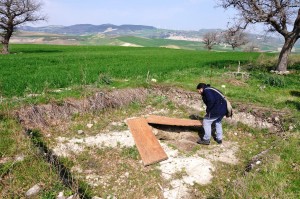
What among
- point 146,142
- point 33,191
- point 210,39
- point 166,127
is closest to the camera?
point 33,191

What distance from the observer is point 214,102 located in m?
A: 7.66

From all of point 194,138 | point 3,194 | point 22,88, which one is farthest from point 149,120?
point 22,88

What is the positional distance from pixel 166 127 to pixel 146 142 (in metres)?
1.70

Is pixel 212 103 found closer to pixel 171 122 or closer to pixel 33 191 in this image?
pixel 171 122

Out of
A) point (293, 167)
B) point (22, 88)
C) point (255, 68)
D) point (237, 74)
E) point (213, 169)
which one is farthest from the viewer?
point (255, 68)

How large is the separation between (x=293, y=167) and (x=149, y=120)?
4.21 metres

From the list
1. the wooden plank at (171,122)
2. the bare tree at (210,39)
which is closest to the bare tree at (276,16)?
the wooden plank at (171,122)

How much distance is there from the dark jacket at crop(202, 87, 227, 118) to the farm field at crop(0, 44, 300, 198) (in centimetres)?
103

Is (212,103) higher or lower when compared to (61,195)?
higher

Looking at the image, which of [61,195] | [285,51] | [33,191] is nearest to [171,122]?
[61,195]

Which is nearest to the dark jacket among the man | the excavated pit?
the man

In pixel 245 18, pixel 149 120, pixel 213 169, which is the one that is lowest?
pixel 213 169

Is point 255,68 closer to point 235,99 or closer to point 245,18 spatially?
point 245,18

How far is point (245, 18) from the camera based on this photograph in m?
16.6
